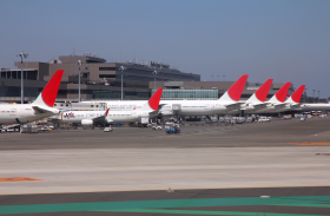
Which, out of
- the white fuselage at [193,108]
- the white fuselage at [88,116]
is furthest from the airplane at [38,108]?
the white fuselage at [193,108]

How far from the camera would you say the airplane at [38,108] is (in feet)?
198

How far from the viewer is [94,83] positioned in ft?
510

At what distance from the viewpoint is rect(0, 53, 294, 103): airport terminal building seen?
5030 inches

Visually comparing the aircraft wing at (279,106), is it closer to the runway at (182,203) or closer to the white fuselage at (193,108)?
the white fuselage at (193,108)

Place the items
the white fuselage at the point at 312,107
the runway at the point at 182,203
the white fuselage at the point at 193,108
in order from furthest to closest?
the white fuselage at the point at 312,107 → the white fuselage at the point at 193,108 → the runway at the point at 182,203

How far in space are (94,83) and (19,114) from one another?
94510 millimetres

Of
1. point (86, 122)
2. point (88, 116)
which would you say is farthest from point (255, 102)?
point (86, 122)

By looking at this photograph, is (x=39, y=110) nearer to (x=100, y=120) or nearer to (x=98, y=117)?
(x=98, y=117)

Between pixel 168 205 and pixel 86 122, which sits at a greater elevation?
pixel 86 122

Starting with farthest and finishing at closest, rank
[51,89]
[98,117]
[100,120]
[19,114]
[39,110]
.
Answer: [100,120] → [98,117] → [19,114] → [51,89] → [39,110]

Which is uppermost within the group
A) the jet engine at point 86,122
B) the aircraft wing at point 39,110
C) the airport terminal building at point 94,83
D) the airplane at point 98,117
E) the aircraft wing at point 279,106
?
the airport terminal building at point 94,83

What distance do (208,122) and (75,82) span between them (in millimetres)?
69049

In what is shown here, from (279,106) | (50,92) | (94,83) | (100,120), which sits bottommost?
(100,120)

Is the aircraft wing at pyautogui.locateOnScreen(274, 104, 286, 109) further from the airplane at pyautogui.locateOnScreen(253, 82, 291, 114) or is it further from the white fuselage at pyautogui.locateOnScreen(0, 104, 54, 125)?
the white fuselage at pyautogui.locateOnScreen(0, 104, 54, 125)
